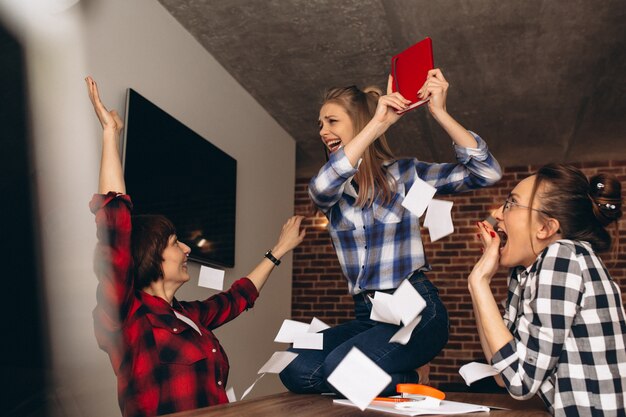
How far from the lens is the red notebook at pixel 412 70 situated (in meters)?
1.63

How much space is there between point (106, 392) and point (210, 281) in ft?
3.00

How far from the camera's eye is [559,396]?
124cm

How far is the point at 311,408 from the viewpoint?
4.31ft

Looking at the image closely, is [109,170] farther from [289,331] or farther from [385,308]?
[385,308]

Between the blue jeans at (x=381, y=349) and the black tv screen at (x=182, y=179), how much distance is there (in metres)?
1.27

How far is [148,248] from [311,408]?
0.77 metres

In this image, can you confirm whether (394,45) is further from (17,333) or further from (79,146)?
(17,333)

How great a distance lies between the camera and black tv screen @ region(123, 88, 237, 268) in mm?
2660

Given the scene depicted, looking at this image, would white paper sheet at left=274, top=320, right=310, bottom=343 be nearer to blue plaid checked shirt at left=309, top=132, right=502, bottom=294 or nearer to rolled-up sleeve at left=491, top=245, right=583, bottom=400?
blue plaid checked shirt at left=309, top=132, right=502, bottom=294

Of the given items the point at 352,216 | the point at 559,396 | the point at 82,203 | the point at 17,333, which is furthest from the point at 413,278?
the point at 82,203

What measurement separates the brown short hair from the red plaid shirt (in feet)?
0.30

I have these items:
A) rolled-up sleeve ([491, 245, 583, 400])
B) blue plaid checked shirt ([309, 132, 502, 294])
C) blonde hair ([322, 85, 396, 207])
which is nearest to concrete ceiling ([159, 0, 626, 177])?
blonde hair ([322, 85, 396, 207])

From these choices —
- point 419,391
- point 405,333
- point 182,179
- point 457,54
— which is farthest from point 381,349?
point 457,54

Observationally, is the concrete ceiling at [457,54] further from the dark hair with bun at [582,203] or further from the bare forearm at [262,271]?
the dark hair with bun at [582,203]
